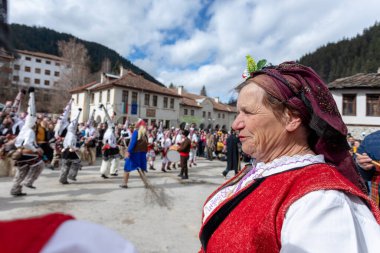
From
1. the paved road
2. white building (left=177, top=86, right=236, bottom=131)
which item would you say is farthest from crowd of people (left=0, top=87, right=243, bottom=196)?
white building (left=177, top=86, right=236, bottom=131)

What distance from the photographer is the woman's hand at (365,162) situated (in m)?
2.53

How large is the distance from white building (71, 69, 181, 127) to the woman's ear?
2886 centimetres

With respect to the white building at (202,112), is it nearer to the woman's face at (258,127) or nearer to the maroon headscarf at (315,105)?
the woman's face at (258,127)

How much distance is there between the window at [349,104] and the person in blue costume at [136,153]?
21.1 m

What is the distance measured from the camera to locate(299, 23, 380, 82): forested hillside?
235 feet

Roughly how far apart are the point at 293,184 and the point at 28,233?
0.94 metres

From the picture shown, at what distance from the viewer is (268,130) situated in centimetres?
131

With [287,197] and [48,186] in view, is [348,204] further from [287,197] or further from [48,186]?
[48,186]

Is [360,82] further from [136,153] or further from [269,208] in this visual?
[269,208]

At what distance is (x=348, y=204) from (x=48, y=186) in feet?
25.0

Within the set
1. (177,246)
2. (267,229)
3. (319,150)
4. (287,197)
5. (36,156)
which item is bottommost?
(177,246)

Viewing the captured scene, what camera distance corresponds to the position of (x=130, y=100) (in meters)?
31.1

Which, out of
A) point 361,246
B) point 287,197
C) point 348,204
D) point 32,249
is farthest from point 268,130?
point 32,249

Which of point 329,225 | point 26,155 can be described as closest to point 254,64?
point 329,225
